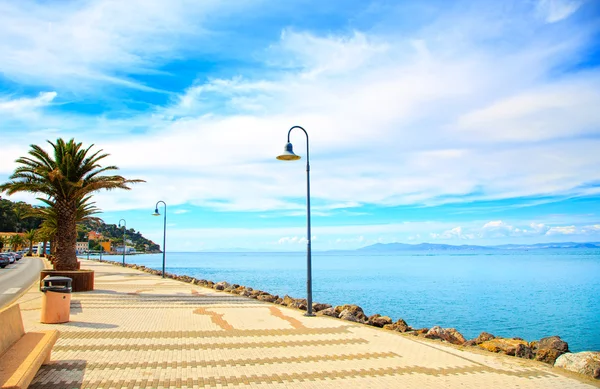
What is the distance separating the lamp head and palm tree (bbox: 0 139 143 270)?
12.6 metres

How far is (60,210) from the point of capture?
21.7 m

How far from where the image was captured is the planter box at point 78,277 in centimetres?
2034

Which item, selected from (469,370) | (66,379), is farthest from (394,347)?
(66,379)

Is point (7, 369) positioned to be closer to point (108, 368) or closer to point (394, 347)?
point (108, 368)

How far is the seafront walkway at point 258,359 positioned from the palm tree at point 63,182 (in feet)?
29.7

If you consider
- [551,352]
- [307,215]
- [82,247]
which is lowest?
[551,352]

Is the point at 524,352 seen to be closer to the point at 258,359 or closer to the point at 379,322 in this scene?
the point at 379,322

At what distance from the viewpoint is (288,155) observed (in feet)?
42.5

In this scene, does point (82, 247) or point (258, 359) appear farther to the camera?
point (82, 247)

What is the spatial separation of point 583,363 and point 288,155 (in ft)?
27.6

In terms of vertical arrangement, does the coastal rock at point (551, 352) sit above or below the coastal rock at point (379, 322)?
above

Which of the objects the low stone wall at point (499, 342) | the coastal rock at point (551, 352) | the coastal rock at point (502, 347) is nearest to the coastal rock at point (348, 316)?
the low stone wall at point (499, 342)

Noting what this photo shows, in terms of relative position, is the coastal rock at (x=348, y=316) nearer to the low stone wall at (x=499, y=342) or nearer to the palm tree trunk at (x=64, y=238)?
the low stone wall at (x=499, y=342)

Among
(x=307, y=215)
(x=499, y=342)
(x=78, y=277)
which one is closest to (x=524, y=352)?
(x=499, y=342)
